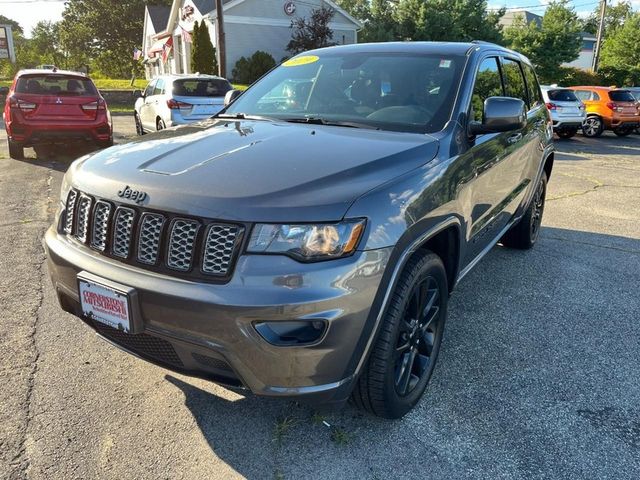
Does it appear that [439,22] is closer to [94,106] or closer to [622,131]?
[622,131]

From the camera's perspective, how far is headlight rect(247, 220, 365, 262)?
2.00m

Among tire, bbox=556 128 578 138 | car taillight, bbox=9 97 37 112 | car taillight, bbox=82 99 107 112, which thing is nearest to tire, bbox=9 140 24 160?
Result: car taillight, bbox=9 97 37 112

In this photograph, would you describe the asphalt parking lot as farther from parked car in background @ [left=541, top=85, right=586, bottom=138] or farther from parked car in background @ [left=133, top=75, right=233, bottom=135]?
parked car in background @ [left=541, top=85, right=586, bottom=138]

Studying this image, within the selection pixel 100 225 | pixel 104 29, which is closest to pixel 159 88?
pixel 100 225

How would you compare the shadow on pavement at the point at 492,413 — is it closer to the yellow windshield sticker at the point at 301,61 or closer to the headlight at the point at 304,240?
the headlight at the point at 304,240

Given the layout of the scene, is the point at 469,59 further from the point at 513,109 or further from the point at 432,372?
the point at 432,372

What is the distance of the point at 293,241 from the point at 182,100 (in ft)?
31.8

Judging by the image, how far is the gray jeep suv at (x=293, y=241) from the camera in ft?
6.57

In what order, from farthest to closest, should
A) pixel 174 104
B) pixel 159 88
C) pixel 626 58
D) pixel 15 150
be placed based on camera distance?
pixel 626 58
pixel 159 88
pixel 174 104
pixel 15 150

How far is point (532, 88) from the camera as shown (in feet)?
16.7

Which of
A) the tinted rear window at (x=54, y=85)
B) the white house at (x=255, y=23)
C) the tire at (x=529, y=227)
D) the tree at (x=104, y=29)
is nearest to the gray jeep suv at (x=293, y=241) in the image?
the tire at (x=529, y=227)

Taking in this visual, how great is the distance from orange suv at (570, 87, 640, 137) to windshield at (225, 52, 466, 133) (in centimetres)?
1627

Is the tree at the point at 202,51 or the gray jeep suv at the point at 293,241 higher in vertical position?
the tree at the point at 202,51

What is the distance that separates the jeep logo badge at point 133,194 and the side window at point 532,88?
389 centimetres
